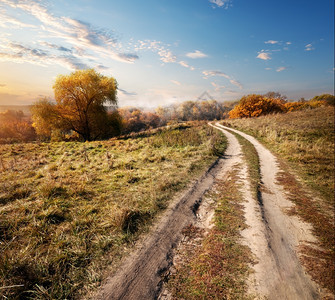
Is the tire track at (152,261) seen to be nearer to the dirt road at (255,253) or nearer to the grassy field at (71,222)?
the dirt road at (255,253)

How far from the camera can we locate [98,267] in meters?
3.33

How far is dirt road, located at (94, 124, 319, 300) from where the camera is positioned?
2.94 metres

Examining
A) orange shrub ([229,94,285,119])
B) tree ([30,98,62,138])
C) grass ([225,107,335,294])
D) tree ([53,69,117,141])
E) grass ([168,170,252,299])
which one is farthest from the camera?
orange shrub ([229,94,285,119])

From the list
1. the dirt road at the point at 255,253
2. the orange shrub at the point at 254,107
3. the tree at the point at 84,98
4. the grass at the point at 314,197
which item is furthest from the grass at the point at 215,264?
the orange shrub at the point at 254,107

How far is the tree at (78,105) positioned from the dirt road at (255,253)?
2570cm

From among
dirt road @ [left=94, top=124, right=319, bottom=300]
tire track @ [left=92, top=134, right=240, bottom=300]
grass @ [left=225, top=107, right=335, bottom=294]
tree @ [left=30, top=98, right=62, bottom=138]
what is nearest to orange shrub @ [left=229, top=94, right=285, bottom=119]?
grass @ [left=225, top=107, right=335, bottom=294]

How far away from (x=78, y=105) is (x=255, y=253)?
29.9 metres

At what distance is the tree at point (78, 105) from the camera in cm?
2345

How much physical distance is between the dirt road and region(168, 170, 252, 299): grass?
22cm

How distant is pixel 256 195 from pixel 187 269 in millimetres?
4316

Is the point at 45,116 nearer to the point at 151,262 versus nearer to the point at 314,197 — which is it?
the point at 151,262

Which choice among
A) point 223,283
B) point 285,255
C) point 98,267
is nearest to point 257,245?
point 285,255

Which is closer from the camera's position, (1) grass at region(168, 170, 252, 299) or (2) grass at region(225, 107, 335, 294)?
(1) grass at region(168, 170, 252, 299)

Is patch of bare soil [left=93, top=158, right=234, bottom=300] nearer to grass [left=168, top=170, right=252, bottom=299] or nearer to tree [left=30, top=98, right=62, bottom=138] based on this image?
grass [left=168, top=170, right=252, bottom=299]
